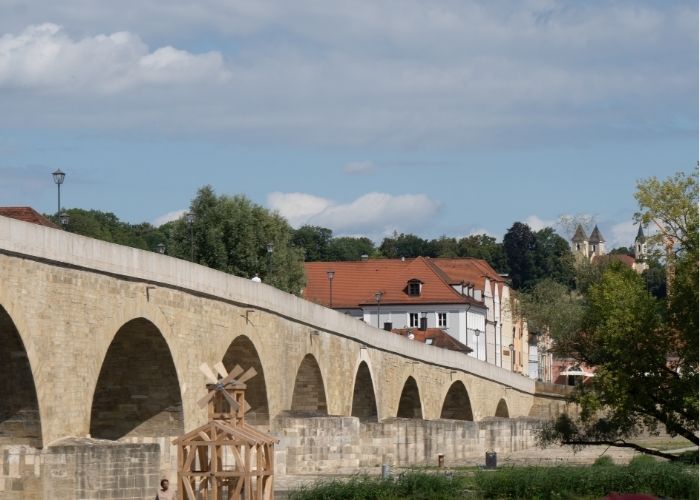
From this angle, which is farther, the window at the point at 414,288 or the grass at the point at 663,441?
the window at the point at 414,288

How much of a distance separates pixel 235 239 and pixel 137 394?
4940cm

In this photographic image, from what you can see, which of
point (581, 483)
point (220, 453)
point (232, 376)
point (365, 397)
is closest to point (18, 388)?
point (220, 453)

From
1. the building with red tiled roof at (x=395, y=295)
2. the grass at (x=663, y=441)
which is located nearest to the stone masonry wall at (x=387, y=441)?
the grass at (x=663, y=441)

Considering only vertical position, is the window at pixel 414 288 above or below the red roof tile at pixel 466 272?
below

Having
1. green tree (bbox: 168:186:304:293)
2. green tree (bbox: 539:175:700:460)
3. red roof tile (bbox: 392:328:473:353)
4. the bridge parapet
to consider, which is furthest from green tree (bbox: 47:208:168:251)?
green tree (bbox: 539:175:700:460)

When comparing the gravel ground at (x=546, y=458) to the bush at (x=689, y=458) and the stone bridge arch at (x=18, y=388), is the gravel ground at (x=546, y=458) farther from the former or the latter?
the stone bridge arch at (x=18, y=388)

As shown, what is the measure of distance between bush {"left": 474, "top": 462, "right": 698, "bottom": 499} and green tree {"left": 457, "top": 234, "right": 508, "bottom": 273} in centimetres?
13248

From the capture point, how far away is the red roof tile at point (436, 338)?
90.3 metres

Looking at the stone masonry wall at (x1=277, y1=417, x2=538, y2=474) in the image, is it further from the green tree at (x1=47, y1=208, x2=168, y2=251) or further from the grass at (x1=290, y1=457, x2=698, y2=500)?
the green tree at (x1=47, y1=208, x2=168, y2=251)

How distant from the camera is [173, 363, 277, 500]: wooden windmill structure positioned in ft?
89.6

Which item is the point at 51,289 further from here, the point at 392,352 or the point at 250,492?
the point at 392,352

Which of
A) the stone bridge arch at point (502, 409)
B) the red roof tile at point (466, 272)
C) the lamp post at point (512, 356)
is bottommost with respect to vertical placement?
the stone bridge arch at point (502, 409)

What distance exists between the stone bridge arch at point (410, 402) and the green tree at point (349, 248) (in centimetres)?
8864

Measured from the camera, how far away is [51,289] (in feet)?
87.0
